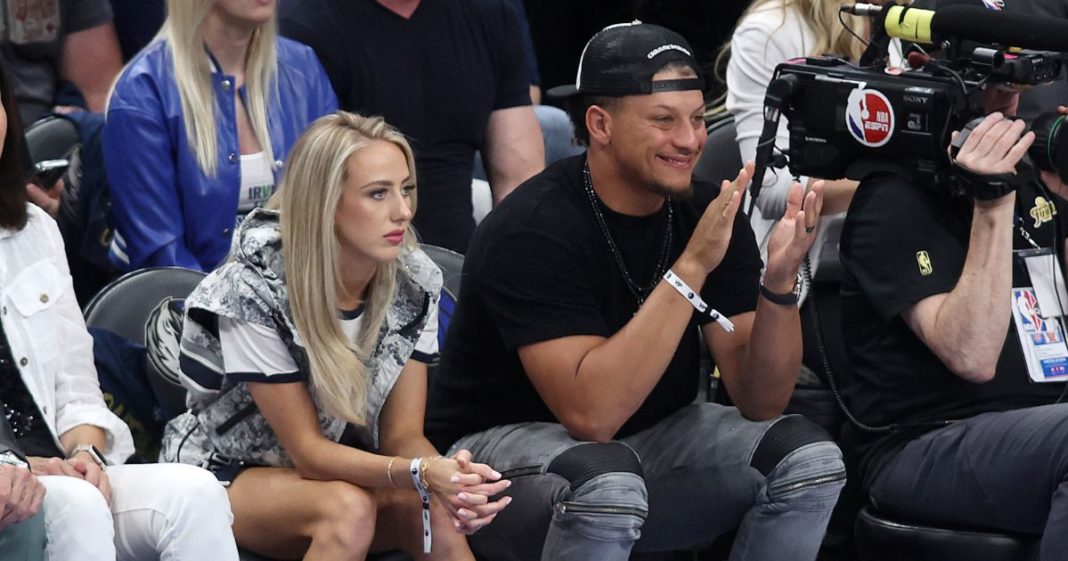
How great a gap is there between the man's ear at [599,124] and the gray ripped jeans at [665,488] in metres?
0.59

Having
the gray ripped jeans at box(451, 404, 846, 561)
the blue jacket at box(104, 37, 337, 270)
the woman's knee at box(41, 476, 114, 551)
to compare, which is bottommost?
the gray ripped jeans at box(451, 404, 846, 561)

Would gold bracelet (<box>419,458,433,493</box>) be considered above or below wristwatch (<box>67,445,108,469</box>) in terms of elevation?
above

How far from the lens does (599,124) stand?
359 centimetres

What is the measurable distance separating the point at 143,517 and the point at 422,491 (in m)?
0.49

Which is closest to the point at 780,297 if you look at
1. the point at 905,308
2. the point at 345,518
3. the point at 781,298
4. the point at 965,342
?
the point at 781,298

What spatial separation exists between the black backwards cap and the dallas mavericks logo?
319 mm

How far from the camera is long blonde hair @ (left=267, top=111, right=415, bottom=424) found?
3.25 metres

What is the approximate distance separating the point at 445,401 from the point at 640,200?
583mm

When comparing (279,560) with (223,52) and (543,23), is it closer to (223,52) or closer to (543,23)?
(223,52)

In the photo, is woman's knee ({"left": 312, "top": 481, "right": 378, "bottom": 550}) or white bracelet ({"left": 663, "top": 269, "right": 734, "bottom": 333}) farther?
white bracelet ({"left": 663, "top": 269, "right": 734, "bottom": 333})

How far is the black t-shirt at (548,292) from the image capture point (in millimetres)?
3447

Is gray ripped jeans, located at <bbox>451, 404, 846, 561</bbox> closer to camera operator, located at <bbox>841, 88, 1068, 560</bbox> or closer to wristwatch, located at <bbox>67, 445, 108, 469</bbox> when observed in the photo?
camera operator, located at <bbox>841, 88, 1068, 560</bbox>

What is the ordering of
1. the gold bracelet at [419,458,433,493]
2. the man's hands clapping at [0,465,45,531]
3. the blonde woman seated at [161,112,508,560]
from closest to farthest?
the man's hands clapping at [0,465,45,531], the gold bracelet at [419,458,433,493], the blonde woman seated at [161,112,508,560]

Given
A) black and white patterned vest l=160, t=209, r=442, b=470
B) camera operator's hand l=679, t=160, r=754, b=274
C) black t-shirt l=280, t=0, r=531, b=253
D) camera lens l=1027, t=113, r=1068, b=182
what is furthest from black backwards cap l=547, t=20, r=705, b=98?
black t-shirt l=280, t=0, r=531, b=253
